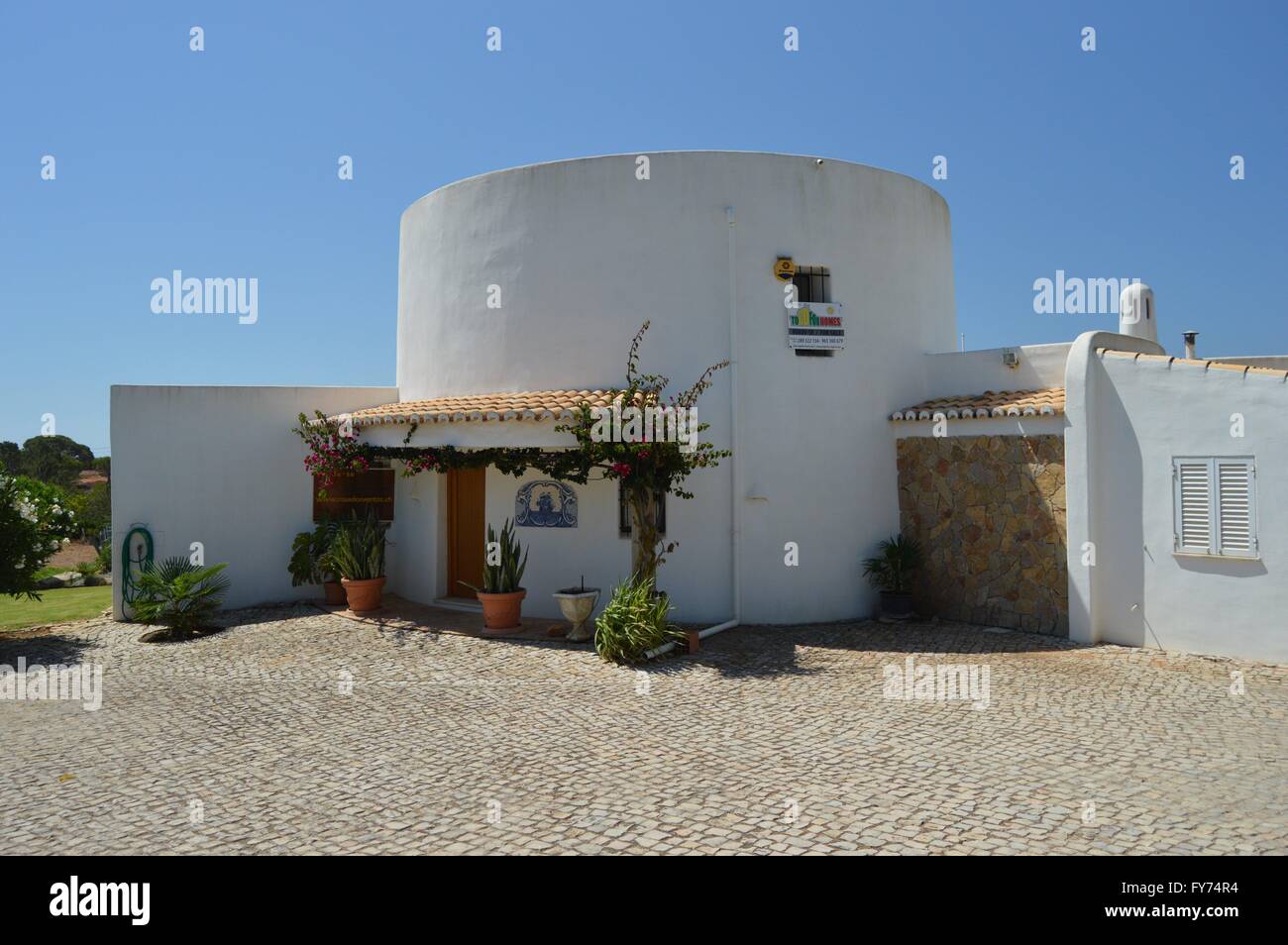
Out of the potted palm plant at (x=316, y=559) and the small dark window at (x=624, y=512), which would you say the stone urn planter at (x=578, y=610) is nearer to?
the small dark window at (x=624, y=512)

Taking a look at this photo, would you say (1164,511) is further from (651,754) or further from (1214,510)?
(651,754)

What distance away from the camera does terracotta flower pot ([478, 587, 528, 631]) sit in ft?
37.7

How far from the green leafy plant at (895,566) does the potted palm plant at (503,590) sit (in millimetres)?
5199

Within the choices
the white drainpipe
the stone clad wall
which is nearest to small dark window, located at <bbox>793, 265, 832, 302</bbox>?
the white drainpipe

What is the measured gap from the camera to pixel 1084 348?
415 inches

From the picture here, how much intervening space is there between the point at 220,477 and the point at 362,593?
136 inches

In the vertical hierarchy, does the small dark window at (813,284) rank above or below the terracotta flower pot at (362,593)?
above

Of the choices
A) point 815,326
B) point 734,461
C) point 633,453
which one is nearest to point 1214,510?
point 815,326

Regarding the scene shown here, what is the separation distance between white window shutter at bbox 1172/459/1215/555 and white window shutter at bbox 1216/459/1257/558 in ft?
0.31

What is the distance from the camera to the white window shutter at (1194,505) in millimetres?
9586

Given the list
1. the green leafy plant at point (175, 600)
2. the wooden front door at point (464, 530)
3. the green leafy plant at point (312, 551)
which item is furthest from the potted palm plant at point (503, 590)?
the green leafy plant at point (175, 600)

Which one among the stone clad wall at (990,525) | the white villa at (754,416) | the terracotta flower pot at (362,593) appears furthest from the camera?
the terracotta flower pot at (362,593)

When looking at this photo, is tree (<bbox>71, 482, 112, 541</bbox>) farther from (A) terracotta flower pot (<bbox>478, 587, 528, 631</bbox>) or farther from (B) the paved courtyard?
(A) terracotta flower pot (<bbox>478, 587, 528, 631</bbox>)
